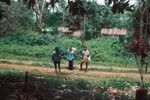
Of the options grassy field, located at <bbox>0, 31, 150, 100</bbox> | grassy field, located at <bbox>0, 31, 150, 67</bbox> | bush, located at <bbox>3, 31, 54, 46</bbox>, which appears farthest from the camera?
bush, located at <bbox>3, 31, 54, 46</bbox>

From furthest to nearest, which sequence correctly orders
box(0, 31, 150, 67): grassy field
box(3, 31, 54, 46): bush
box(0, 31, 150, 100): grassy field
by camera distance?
box(3, 31, 54, 46): bush
box(0, 31, 150, 67): grassy field
box(0, 31, 150, 100): grassy field

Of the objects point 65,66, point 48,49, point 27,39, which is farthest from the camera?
point 27,39

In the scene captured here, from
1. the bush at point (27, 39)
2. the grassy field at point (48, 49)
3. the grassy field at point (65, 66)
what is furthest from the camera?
the bush at point (27, 39)

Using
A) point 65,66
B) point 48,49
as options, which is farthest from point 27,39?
Answer: point 65,66

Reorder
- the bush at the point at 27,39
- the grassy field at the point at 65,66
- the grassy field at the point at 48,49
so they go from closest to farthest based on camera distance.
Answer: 1. the grassy field at the point at 65,66
2. the grassy field at the point at 48,49
3. the bush at the point at 27,39

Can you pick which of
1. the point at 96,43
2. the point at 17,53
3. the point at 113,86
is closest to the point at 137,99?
the point at 113,86

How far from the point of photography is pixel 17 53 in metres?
40.5

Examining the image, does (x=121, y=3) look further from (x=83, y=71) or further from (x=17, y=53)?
(x=17, y=53)

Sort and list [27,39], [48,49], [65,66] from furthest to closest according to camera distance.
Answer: [27,39]
[48,49]
[65,66]

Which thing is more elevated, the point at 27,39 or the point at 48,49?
the point at 27,39

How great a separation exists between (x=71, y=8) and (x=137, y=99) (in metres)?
5.93

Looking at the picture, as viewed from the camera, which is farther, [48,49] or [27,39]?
[27,39]

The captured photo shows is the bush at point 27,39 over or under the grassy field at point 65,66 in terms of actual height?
over

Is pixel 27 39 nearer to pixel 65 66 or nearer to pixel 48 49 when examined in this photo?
pixel 48 49
